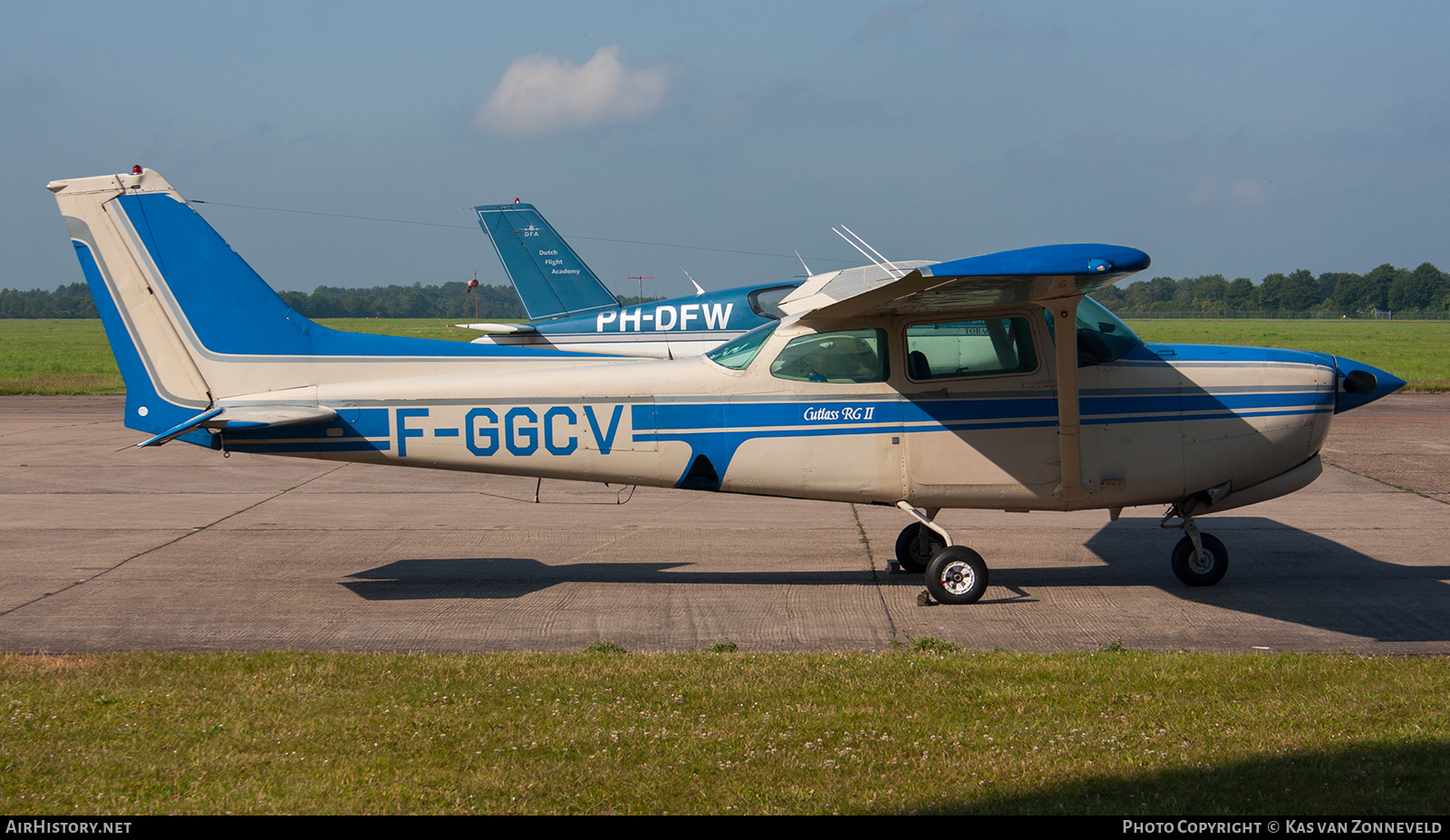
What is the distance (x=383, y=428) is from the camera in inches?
315

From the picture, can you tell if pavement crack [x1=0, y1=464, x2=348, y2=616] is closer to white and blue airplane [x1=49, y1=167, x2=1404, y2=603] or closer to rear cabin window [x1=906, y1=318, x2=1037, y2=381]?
white and blue airplane [x1=49, y1=167, x2=1404, y2=603]

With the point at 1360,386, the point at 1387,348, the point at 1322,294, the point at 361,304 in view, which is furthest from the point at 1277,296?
the point at 1360,386

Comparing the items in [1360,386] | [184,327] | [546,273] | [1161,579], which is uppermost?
[546,273]

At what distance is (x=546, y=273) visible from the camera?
21.0 m

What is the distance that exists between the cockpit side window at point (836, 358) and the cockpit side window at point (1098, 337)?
1482 millimetres

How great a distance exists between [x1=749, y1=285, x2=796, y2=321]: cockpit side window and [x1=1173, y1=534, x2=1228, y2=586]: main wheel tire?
9.17 meters

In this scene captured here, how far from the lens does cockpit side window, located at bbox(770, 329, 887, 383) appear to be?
7.99 meters

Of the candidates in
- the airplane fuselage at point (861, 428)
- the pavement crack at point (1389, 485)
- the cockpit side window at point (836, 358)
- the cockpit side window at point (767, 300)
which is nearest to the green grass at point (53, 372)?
the cockpit side window at point (767, 300)

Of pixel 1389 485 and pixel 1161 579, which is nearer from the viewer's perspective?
pixel 1161 579

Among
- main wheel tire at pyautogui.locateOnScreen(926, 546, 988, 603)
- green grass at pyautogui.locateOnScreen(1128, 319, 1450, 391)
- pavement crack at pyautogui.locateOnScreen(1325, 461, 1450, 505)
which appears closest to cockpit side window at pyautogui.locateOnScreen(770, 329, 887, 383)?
main wheel tire at pyautogui.locateOnScreen(926, 546, 988, 603)

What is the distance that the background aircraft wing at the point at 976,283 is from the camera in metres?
6.12

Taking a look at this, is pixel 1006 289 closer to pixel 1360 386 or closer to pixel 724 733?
pixel 1360 386

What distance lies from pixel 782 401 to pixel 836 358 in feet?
1.69

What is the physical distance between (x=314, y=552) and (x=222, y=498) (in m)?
3.46
